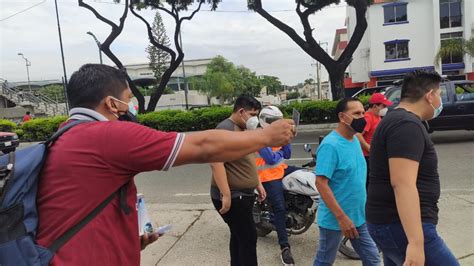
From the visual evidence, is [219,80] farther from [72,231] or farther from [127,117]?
[72,231]

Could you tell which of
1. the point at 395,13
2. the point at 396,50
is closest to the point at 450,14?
the point at 395,13

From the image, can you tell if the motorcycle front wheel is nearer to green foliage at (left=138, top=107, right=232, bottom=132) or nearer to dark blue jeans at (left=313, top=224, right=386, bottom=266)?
dark blue jeans at (left=313, top=224, right=386, bottom=266)

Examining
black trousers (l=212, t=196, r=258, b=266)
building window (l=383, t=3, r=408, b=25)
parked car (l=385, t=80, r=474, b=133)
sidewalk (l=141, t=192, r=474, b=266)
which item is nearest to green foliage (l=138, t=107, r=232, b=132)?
parked car (l=385, t=80, r=474, b=133)

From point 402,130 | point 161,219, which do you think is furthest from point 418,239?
point 161,219

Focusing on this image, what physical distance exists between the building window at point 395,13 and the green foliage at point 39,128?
28598 millimetres

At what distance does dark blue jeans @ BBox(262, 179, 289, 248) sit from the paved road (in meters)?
2.64

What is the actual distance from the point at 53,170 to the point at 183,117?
1567 centimetres

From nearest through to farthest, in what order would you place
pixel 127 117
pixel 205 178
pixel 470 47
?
pixel 127 117 → pixel 205 178 → pixel 470 47

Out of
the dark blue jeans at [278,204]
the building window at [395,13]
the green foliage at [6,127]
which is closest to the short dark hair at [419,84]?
the dark blue jeans at [278,204]

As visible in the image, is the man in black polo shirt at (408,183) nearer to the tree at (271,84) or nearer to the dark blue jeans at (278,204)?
the dark blue jeans at (278,204)

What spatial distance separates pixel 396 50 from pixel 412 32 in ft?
6.27

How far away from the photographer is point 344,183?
3055mm

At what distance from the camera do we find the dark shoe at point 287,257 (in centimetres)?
411

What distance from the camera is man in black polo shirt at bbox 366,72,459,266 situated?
6.84ft
